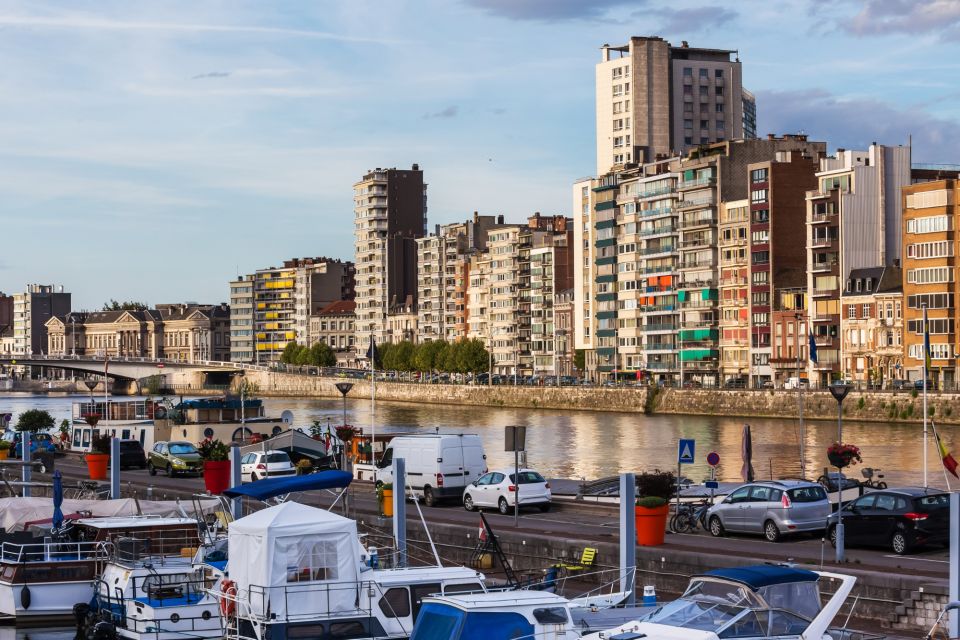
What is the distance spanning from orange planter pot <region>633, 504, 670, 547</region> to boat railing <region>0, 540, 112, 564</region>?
10.2 metres

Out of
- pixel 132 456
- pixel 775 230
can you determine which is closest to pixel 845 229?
pixel 775 230

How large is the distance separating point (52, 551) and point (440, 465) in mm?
12134

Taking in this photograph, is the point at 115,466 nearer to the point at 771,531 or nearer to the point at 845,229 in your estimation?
the point at 771,531

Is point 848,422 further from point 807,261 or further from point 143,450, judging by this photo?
point 143,450

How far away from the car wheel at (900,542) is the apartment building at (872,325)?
79832 millimetres

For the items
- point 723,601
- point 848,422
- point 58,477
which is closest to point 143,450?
point 58,477

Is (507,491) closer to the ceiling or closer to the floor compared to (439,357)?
closer to the floor

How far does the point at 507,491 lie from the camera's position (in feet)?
120

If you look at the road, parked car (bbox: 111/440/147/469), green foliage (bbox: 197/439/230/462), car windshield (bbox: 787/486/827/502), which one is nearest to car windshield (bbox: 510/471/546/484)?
the road

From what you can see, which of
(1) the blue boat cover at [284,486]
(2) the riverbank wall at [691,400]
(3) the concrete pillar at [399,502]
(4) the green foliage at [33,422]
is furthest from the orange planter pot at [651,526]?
(2) the riverbank wall at [691,400]

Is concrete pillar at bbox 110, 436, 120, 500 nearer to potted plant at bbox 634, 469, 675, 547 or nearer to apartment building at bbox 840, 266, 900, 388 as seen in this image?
potted plant at bbox 634, 469, 675, 547

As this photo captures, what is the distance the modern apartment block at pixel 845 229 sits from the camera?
113375 millimetres

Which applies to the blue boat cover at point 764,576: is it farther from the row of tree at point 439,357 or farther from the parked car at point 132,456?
the row of tree at point 439,357

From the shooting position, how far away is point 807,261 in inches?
4692
